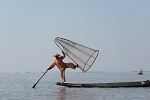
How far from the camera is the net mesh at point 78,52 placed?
23267mm

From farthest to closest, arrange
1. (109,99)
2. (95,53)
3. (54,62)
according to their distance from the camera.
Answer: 1. (54,62)
2. (95,53)
3. (109,99)

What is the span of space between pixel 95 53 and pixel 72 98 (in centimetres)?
555

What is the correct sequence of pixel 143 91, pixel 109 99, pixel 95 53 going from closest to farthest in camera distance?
pixel 109 99
pixel 143 91
pixel 95 53

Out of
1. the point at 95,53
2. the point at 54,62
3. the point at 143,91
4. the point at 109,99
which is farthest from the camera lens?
the point at 54,62

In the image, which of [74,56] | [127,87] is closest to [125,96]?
[127,87]

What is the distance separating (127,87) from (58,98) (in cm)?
647

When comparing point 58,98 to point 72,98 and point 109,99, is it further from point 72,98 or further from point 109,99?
point 109,99

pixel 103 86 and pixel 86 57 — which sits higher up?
pixel 86 57

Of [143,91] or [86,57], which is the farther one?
[86,57]

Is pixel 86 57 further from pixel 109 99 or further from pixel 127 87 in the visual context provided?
pixel 109 99

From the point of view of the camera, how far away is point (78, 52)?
23719mm

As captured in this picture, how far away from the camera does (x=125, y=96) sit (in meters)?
19.0

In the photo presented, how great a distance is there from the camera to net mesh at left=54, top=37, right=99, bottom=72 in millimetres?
23267

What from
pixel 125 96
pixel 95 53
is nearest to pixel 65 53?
pixel 95 53
